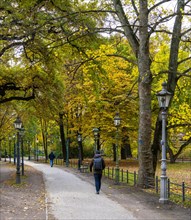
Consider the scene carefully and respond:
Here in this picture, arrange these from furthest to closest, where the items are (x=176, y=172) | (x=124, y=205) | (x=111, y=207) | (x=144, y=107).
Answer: (x=176, y=172), (x=144, y=107), (x=124, y=205), (x=111, y=207)

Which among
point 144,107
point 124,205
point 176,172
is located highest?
point 144,107


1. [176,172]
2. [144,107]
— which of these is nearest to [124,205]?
[144,107]

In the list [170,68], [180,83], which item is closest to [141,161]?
[170,68]

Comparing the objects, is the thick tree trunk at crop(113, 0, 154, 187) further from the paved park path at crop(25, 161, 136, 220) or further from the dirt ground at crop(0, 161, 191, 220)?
the paved park path at crop(25, 161, 136, 220)

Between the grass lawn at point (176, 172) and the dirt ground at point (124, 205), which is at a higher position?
the dirt ground at point (124, 205)

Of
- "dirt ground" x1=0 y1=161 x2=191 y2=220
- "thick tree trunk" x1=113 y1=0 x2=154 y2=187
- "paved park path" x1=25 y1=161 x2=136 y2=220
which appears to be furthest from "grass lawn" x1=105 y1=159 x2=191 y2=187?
"paved park path" x1=25 y1=161 x2=136 y2=220

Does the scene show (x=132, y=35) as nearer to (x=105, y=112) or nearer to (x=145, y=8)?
(x=145, y=8)

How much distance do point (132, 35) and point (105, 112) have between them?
1798 centimetres

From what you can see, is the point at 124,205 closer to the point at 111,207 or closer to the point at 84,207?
the point at 111,207

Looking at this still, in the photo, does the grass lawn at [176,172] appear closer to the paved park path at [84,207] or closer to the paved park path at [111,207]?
the paved park path at [111,207]

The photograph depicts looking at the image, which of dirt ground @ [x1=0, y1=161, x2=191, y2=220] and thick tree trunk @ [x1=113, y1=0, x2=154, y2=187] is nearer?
dirt ground @ [x1=0, y1=161, x2=191, y2=220]

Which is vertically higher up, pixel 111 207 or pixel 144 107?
pixel 144 107

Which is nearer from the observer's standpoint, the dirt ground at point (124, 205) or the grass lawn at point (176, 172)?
the dirt ground at point (124, 205)

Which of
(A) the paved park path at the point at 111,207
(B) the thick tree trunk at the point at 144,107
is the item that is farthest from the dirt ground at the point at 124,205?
(B) the thick tree trunk at the point at 144,107
